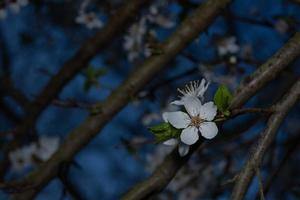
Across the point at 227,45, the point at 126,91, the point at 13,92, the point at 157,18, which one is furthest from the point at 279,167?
the point at 13,92

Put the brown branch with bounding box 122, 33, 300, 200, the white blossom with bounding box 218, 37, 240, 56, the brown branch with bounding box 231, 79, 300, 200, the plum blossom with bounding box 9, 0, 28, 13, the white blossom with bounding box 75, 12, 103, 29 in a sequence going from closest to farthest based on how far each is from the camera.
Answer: the brown branch with bounding box 231, 79, 300, 200
the brown branch with bounding box 122, 33, 300, 200
the plum blossom with bounding box 9, 0, 28, 13
the white blossom with bounding box 218, 37, 240, 56
the white blossom with bounding box 75, 12, 103, 29

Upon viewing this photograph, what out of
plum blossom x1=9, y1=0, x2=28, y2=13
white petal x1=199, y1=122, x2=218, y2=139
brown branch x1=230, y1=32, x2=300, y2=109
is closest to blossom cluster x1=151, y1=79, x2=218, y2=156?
white petal x1=199, y1=122, x2=218, y2=139

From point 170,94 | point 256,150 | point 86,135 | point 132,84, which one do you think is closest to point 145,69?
point 132,84

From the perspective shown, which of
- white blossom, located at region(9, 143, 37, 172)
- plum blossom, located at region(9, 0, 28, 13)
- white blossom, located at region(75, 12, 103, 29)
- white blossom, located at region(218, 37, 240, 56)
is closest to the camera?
plum blossom, located at region(9, 0, 28, 13)

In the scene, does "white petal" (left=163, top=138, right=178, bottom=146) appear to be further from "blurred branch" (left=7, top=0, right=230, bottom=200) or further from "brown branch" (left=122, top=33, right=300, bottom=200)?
"blurred branch" (left=7, top=0, right=230, bottom=200)

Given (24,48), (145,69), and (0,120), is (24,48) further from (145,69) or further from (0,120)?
(145,69)

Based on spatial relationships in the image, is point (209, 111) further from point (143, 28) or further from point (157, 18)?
point (157, 18)
